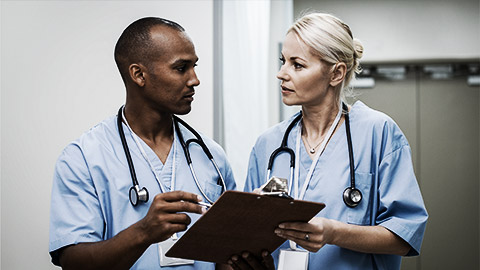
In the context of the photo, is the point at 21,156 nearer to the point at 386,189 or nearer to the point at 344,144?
the point at 344,144

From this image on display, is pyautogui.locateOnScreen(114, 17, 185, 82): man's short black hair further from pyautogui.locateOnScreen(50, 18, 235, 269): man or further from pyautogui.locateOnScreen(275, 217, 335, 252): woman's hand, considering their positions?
pyautogui.locateOnScreen(275, 217, 335, 252): woman's hand

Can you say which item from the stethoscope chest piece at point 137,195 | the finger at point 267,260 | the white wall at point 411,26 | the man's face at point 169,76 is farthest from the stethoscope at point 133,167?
the white wall at point 411,26

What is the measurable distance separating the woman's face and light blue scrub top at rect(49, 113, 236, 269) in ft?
1.24

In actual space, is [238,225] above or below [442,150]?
above

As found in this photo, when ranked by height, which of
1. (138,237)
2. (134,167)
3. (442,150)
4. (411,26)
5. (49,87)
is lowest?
(442,150)

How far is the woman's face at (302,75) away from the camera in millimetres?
1467

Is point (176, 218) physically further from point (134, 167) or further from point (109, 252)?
point (134, 167)

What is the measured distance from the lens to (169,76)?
1456 mm

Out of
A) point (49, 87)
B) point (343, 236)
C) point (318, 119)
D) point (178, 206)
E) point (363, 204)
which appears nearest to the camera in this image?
point (178, 206)

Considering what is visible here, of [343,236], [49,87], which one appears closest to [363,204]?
[343,236]

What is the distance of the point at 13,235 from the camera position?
184cm

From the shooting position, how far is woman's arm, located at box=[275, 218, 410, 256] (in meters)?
1.19

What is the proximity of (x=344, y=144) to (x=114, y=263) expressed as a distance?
691 millimetres

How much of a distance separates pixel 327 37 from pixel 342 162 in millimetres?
Answer: 344
